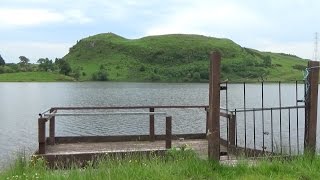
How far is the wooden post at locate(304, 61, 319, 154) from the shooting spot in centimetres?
1024

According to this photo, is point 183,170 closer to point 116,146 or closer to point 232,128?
point 232,128

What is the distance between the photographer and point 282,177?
28.0 ft

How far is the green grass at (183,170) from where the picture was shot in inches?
326

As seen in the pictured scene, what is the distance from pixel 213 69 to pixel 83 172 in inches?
128

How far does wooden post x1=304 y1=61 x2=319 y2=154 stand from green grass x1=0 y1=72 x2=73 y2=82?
174858mm

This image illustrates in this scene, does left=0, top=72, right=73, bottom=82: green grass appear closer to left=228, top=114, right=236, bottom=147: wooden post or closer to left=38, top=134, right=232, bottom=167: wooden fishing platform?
left=38, top=134, right=232, bottom=167: wooden fishing platform

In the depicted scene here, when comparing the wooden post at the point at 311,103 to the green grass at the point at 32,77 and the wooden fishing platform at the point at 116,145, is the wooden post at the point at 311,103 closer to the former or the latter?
the wooden fishing platform at the point at 116,145

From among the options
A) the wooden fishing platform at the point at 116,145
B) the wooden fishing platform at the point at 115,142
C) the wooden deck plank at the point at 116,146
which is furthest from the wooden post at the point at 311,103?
the wooden deck plank at the point at 116,146

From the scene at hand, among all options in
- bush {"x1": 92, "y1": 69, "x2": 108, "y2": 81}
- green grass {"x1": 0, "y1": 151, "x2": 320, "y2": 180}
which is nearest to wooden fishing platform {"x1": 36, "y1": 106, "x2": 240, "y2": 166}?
green grass {"x1": 0, "y1": 151, "x2": 320, "y2": 180}

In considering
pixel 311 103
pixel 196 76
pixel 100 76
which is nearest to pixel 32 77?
pixel 100 76

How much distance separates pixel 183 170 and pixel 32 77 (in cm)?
18057

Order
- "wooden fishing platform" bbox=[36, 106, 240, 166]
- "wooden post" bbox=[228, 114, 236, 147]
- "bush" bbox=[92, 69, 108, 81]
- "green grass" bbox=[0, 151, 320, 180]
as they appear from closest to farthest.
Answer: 1. "green grass" bbox=[0, 151, 320, 180]
2. "wooden fishing platform" bbox=[36, 106, 240, 166]
3. "wooden post" bbox=[228, 114, 236, 147]
4. "bush" bbox=[92, 69, 108, 81]

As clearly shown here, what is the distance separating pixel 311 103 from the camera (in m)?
10.3

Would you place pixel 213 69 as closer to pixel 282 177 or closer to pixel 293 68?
A: pixel 282 177
